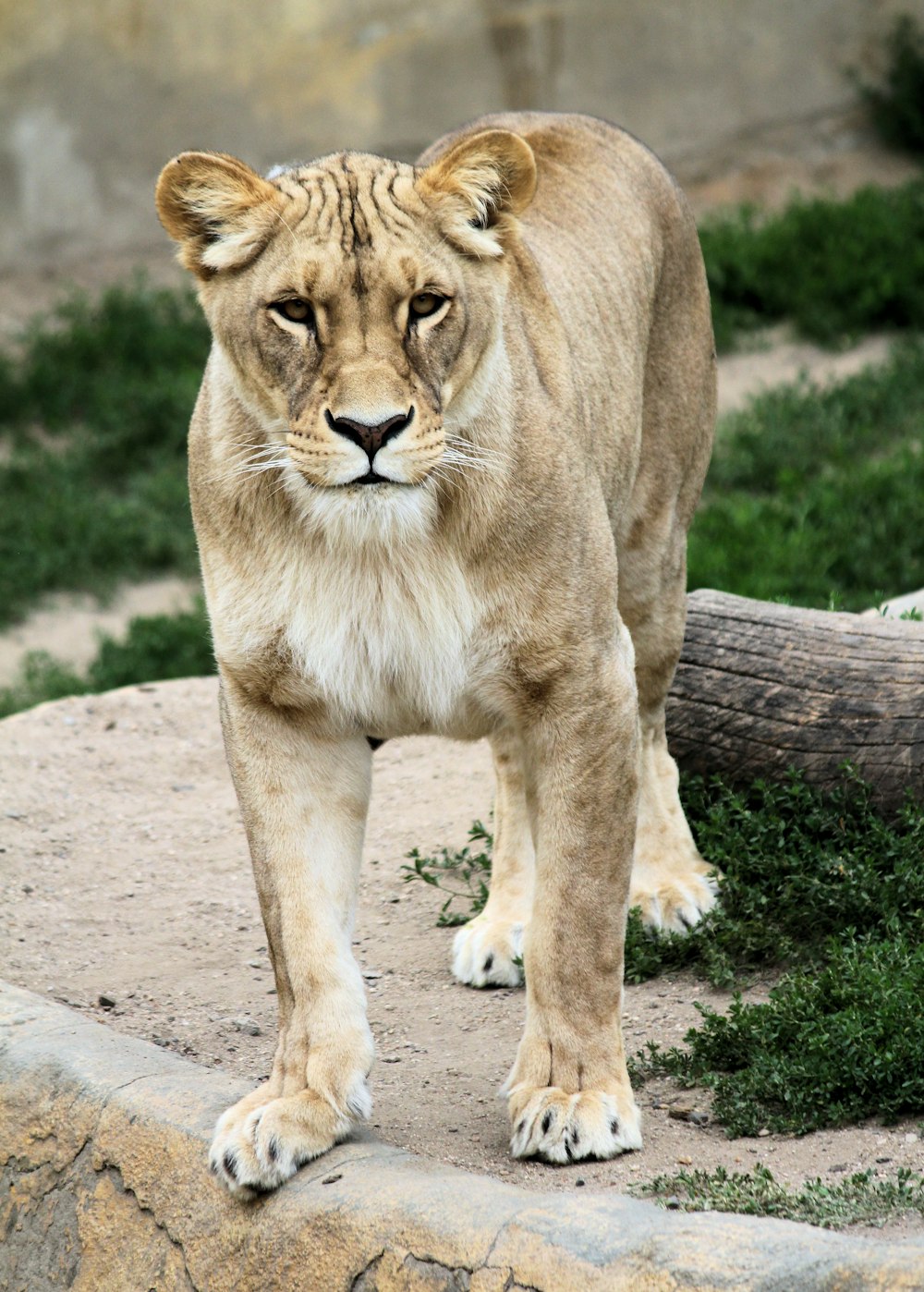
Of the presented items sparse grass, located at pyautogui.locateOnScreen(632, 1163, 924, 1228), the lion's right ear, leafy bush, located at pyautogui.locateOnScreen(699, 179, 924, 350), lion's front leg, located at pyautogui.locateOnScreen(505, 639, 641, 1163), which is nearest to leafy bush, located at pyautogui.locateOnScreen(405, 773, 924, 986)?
lion's front leg, located at pyautogui.locateOnScreen(505, 639, 641, 1163)

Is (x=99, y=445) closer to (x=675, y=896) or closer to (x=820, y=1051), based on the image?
(x=675, y=896)

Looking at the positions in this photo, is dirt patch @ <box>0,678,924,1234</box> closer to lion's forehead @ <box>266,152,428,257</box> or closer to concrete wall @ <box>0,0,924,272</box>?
lion's forehead @ <box>266,152,428,257</box>

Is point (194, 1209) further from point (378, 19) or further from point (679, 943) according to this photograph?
point (378, 19)

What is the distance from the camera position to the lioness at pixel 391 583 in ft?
9.82

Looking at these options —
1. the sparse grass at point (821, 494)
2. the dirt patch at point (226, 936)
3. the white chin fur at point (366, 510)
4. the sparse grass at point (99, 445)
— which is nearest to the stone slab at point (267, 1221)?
the dirt patch at point (226, 936)

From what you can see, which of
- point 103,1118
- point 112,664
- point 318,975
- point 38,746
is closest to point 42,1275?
point 103,1118

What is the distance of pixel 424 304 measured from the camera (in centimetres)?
304

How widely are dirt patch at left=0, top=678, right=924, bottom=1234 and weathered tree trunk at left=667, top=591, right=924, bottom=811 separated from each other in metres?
0.70

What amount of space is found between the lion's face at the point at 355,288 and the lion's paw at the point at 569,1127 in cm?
116

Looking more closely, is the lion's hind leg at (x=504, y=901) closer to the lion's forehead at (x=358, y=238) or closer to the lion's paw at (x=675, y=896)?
the lion's paw at (x=675, y=896)

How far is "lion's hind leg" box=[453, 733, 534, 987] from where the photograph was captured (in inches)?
170

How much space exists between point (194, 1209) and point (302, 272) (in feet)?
5.20

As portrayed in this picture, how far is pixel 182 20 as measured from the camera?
33.7 feet

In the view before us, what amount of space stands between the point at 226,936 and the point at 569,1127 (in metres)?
1.75
